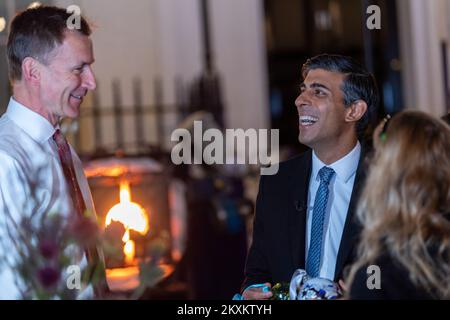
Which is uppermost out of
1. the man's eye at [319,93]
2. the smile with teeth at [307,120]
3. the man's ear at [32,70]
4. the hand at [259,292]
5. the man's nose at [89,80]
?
the man's ear at [32,70]

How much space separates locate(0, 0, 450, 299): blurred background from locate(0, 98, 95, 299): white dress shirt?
3.98 m

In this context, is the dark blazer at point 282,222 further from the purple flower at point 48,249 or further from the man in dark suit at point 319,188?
the purple flower at point 48,249

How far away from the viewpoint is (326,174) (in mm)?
2986

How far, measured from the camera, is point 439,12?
6.95 metres

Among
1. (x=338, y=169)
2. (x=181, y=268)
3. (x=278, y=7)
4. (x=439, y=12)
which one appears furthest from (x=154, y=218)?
(x=278, y=7)

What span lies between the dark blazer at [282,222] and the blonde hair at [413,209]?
67cm

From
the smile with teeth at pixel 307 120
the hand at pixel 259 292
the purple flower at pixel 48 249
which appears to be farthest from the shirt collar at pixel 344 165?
the purple flower at pixel 48 249

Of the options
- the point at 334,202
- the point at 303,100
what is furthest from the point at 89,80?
the point at 334,202

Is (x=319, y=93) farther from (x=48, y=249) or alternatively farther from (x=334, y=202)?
(x=48, y=249)

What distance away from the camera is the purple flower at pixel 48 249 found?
183 cm

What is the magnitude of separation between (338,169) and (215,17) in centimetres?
721

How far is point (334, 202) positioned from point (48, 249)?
1308mm

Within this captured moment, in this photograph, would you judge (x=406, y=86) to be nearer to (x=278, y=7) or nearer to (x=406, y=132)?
(x=278, y=7)

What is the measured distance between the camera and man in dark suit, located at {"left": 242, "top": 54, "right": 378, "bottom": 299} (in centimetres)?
287
